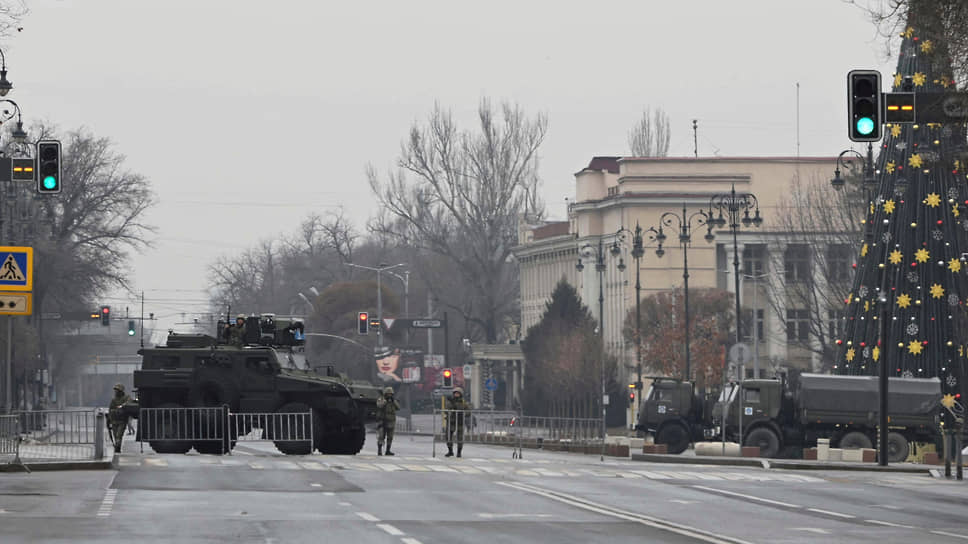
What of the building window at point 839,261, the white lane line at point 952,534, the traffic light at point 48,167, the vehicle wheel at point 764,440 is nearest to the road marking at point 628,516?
the white lane line at point 952,534

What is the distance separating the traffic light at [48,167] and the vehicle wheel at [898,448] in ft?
73.1

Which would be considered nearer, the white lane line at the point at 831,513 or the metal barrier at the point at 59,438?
the white lane line at the point at 831,513

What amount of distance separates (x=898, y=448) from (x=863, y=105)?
2322cm

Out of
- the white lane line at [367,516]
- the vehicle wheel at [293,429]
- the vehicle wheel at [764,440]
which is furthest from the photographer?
the vehicle wheel at [764,440]

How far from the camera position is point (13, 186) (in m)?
65.4

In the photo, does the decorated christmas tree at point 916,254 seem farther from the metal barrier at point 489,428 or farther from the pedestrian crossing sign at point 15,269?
the pedestrian crossing sign at point 15,269

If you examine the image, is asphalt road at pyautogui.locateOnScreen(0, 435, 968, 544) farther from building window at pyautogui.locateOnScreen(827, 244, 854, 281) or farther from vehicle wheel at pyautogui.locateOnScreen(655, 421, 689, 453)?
building window at pyautogui.locateOnScreen(827, 244, 854, 281)

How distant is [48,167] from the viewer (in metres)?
29.1

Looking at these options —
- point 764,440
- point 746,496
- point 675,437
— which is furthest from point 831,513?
point 675,437

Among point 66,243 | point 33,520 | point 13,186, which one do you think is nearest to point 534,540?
point 33,520

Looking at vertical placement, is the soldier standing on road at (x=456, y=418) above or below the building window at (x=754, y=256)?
below

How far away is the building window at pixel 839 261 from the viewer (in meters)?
68.5

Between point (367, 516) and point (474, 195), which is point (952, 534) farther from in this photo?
point (474, 195)

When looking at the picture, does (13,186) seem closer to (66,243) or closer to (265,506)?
(66,243)
